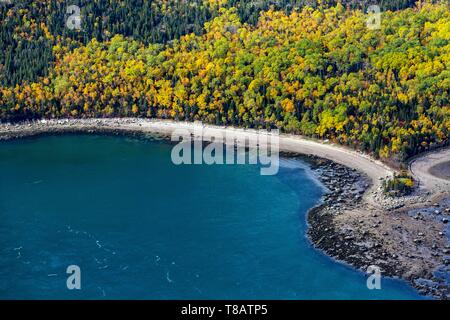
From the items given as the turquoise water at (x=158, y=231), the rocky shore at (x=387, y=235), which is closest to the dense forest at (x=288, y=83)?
the turquoise water at (x=158, y=231)

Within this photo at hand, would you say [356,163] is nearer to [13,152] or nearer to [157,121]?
[157,121]

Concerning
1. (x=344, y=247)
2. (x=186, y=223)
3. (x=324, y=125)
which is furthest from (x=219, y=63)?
(x=344, y=247)

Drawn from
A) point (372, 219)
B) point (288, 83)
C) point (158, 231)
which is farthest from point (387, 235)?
point (288, 83)

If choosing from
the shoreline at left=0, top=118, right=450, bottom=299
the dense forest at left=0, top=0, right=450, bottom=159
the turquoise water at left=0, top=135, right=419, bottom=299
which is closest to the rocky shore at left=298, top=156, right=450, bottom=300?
the shoreline at left=0, top=118, right=450, bottom=299

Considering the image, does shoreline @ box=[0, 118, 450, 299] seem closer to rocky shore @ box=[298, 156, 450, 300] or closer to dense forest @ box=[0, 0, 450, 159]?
rocky shore @ box=[298, 156, 450, 300]

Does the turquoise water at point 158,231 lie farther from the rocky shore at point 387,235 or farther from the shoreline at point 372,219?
the shoreline at point 372,219
